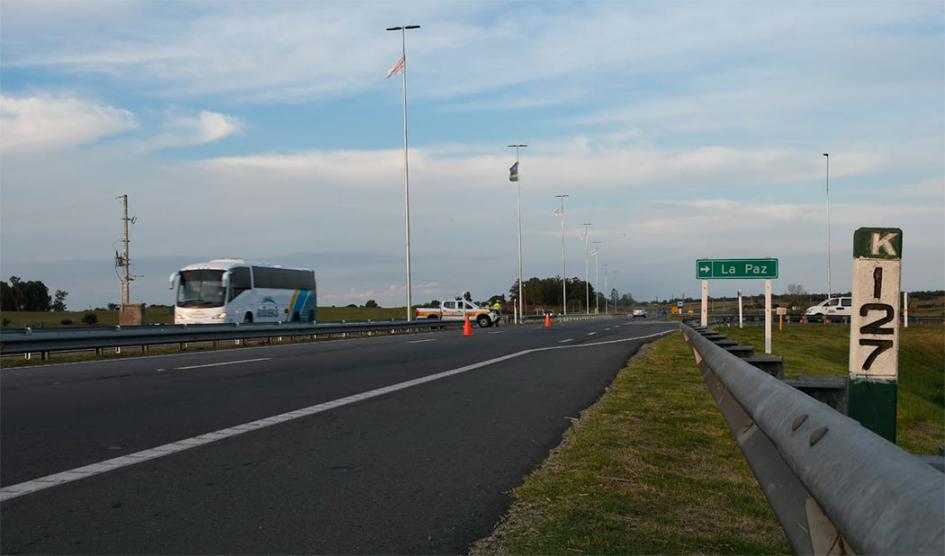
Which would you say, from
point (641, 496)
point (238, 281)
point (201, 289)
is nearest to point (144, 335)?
point (201, 289)

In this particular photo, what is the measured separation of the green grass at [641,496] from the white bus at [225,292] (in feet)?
118

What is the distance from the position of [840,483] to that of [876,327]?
251cm

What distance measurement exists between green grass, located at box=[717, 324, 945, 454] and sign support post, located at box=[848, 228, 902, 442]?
586 centimetres

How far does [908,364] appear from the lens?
36656 mm

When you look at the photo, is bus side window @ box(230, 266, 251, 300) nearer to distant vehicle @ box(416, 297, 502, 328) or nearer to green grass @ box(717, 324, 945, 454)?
distant vehicle @ box(416, 297, 502, 328)

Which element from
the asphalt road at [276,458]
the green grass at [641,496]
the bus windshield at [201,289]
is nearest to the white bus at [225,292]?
the bus windshield at [201,289]

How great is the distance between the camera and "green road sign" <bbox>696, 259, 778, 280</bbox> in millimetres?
23941

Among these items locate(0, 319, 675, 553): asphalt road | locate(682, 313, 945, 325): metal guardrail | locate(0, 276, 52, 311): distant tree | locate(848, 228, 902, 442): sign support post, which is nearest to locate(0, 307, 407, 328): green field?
locate(0, 276, 52, 311): distant tree

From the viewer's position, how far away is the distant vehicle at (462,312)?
61.0 meters

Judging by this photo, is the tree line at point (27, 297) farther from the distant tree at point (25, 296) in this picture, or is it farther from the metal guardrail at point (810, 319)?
the metal guardrail at point (810, 319)

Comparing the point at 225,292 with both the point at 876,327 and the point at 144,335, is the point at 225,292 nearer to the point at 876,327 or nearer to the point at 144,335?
the point at 144,335

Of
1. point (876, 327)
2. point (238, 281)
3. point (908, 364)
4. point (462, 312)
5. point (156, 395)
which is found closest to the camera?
point (876, 327)

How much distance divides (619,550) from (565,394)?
7786 mm

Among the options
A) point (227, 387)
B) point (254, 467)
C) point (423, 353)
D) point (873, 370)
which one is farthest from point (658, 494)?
point (423, 353)
